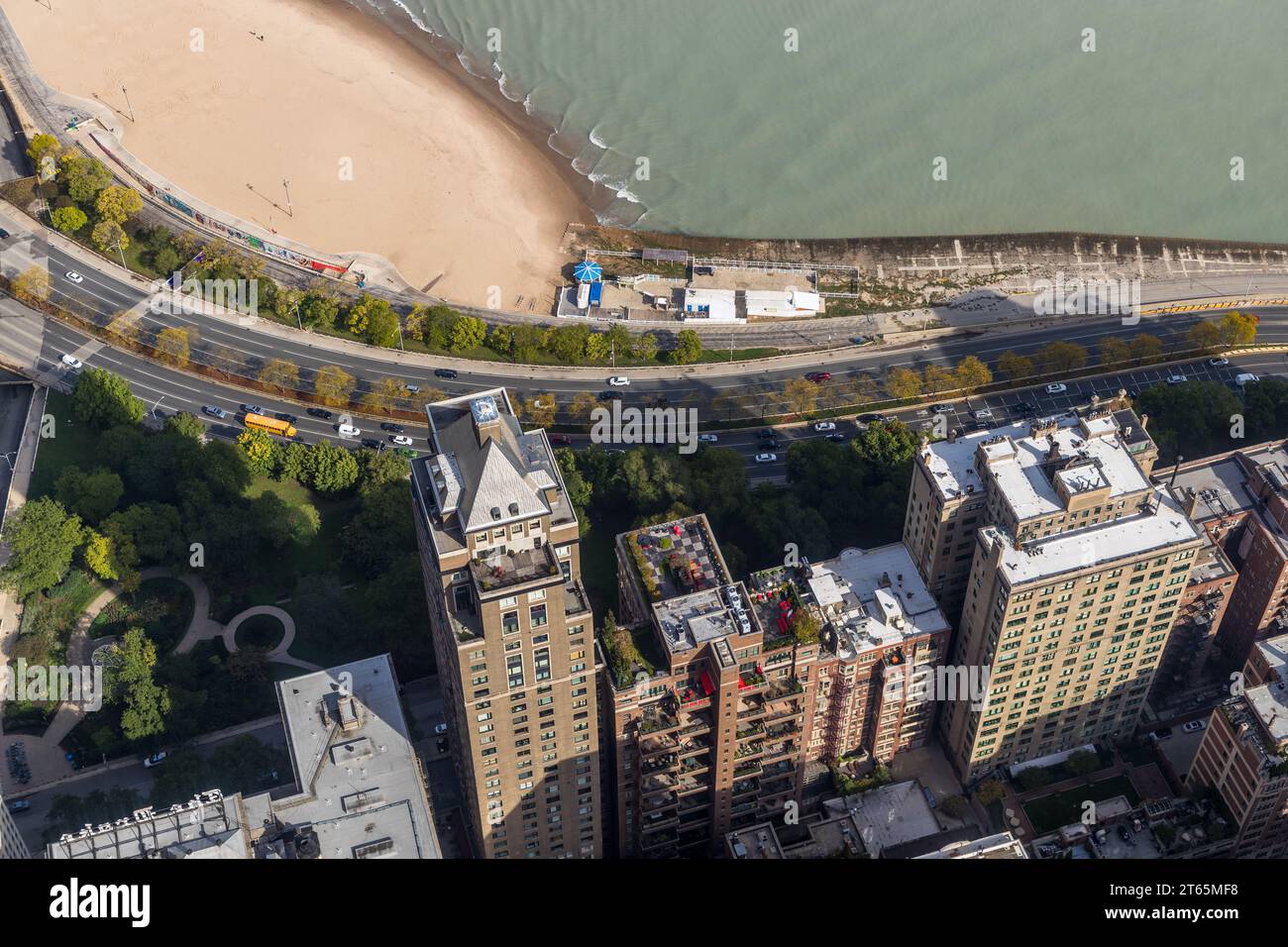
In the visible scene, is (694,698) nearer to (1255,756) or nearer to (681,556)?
(681,556)

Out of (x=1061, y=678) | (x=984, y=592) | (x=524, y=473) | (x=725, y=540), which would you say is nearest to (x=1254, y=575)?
(x=1061, y=678)

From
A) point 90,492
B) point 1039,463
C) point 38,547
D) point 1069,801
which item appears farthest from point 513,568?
point 90,492

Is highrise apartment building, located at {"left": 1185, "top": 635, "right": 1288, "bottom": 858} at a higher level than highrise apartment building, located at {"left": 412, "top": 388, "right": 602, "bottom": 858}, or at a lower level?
lower

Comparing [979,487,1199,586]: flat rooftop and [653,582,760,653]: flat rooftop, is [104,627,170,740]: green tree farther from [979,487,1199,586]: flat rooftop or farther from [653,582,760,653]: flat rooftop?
[979,487,1199,586]: flat rooftop

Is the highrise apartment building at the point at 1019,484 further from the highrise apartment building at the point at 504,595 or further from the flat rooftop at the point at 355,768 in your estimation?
the flat rooftop at the point at 355,768

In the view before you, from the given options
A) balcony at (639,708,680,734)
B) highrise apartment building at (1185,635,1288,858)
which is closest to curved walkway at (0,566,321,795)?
balcony at (639,708,680,734)

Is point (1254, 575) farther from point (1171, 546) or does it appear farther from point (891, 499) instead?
point (891, 499)

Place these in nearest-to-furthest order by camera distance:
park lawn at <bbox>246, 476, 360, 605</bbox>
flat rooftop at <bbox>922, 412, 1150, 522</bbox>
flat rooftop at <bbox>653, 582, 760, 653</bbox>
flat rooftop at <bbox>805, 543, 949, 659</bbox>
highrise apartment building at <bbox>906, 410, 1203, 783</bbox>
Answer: flat rooftop at <bbox>653, 582, 760, 653</bbox>
highrise apartment building at <bbox>906, 410, 1203, 783</bbox>
flat rooftop at <bbox>922, 412, 1150, 522</bbox>
flat rooftop at <bbox>805, 543, 949, 659</bbox>
park lawn at <bbox>246, 476, 360, 605</bbox>
